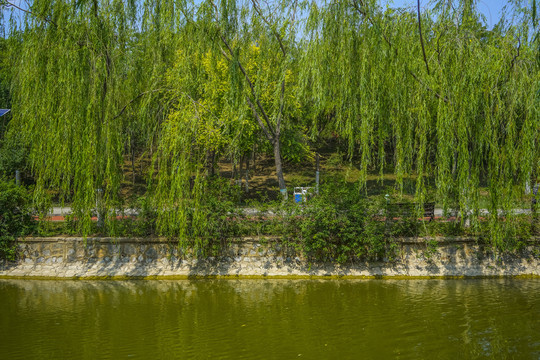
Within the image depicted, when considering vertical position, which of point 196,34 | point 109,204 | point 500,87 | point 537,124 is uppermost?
point 196,34

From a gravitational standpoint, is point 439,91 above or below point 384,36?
below

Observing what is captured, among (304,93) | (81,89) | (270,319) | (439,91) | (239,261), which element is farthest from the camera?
(239,261)

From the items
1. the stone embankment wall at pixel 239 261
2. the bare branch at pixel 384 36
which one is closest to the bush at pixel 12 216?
the stone embankment wall at pixel 239 261

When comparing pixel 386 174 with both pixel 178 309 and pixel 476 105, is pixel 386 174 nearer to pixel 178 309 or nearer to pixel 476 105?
pixel 476 105

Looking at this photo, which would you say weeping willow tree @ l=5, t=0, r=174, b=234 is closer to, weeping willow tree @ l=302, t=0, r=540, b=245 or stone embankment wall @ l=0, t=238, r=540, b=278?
stone embankment wall @ l=0, t=238, r=540, b=278

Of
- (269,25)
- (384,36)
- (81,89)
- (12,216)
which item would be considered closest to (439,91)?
(384,36)

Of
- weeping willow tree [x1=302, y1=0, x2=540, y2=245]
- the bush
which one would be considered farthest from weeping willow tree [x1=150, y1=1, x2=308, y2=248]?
the bush

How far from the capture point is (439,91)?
→ 1006 centimetres

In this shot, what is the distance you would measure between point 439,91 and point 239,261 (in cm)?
663

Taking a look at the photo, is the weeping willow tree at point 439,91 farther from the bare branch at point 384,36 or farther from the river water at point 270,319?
the river water at point 270,319

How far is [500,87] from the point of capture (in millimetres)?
9945

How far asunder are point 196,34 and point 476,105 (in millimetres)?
6886

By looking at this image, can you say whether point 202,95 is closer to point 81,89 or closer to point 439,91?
point 81,89

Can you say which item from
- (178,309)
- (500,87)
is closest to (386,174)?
(500,87)
